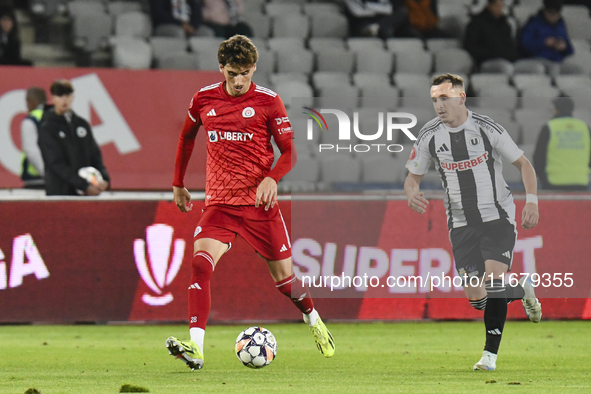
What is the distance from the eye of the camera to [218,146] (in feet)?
19.6

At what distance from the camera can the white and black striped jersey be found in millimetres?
6348

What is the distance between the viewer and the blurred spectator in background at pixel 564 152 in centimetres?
966

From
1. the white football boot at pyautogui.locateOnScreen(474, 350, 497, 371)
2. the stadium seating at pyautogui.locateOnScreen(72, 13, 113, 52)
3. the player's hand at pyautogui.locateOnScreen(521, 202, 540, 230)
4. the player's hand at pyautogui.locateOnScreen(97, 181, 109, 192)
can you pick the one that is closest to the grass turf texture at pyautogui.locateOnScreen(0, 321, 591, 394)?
the white football boot at pyautogui.locateOnScreen(474, 350, 497, 371)

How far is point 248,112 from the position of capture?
19.5ft

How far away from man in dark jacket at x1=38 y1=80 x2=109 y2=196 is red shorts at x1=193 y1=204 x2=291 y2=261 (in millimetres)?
3115

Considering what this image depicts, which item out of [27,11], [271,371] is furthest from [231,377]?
[27,11]

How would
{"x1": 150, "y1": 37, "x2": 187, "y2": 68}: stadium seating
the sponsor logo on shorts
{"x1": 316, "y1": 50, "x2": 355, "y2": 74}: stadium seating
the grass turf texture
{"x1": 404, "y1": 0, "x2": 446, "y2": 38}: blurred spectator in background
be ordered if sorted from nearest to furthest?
1. the grass turf texture
2. the sponsor logo on shorts
3. {"x1": 150, "y1": 37, "x2": 187, "y2": 68}: stadium seating
4. {"x1": 316, "y1": 50, "x2": 355, "y2": 74}: stadium seating
5. {"x1": 404, "y1": 0, "x2": 446, "y2": 38}: blurred spectator in background

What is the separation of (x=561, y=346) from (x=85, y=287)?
4282 millimetres

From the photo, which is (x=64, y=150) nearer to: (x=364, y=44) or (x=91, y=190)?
(x=91, y=190)

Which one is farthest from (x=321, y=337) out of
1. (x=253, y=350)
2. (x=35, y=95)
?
(x=35, y=95)

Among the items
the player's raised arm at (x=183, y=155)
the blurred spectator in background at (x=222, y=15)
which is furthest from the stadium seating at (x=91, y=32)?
the player's raised arm at (x=183, y=155)

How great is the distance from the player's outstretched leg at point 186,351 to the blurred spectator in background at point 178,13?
27.4 ft

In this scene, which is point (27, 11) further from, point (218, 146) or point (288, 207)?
point (218, 146)

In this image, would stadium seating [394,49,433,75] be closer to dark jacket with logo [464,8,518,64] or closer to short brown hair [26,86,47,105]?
dark jacket with logo [464,8,518,64]
